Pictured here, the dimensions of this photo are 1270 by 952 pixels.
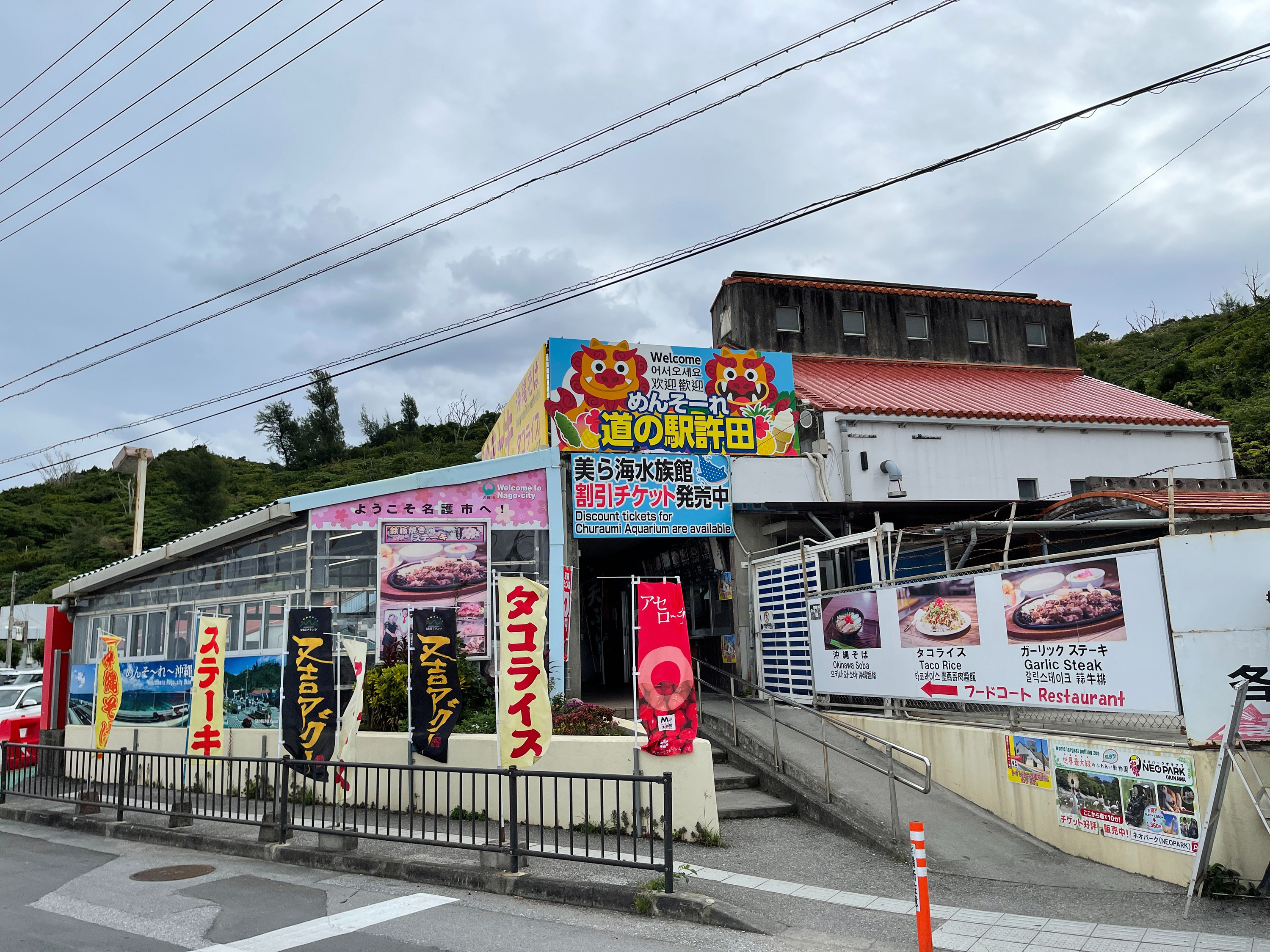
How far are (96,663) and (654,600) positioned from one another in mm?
15388

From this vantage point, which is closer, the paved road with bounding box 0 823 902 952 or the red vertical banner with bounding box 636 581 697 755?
the paved road with bounding box 0 823 902 952

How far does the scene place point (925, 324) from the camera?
81.4 feet

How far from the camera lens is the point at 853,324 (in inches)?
948

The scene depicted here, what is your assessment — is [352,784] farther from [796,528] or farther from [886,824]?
[796,528]

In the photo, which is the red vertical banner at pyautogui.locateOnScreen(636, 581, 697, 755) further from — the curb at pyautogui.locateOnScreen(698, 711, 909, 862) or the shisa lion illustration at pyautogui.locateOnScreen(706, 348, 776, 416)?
the shisa lion illustration at pyautogui.locateOnScreen(706, 348, 776, 416)

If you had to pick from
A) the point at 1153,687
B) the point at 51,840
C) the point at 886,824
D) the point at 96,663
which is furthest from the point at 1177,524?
the point at 96,663

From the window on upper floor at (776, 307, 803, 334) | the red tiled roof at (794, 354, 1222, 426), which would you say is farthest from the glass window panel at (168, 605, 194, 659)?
the window on upper floor at (776, 307, 803, 334)

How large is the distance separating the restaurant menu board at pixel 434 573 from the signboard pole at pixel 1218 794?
404 inches

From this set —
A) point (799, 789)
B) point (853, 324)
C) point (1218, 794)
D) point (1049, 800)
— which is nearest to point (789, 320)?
point (853, 324)

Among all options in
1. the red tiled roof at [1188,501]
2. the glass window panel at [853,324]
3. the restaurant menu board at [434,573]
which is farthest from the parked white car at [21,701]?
the red tiled roof at [1188,501]

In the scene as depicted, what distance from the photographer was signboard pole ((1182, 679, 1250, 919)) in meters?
7.36

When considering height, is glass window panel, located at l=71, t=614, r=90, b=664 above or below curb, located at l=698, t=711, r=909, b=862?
above

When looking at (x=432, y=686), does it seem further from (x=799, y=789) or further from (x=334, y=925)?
(x=799, y=789)

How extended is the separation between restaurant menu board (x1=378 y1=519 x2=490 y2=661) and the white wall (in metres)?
4.92
